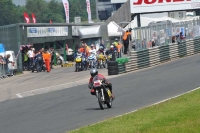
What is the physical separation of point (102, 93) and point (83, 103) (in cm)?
280

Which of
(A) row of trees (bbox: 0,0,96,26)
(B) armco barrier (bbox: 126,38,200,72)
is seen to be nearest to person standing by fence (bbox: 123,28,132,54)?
(B) armco barrier (bbox: 126,38,200,72)

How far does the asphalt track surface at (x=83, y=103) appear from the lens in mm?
13320

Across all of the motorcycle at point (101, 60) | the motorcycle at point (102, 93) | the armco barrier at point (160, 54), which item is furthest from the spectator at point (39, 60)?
the motorcycle at point (102, 93)

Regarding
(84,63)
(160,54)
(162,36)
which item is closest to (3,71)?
(84,63)

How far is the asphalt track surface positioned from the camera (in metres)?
13.3

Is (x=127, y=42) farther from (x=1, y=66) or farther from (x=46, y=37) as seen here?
(x=46, y=37)

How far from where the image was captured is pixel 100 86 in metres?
14.9

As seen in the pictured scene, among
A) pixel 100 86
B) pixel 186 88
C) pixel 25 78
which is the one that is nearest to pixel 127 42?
pixel 25 78

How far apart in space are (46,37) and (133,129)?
32.3 m

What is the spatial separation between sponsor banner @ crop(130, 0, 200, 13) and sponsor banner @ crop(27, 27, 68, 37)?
623cm

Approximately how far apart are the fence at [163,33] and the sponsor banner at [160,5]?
13.2ft

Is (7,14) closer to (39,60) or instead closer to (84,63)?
(39,60)

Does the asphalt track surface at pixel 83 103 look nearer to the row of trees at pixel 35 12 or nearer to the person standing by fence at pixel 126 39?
the person standing by fence at pixel 126 39

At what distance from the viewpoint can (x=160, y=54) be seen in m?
32.8
